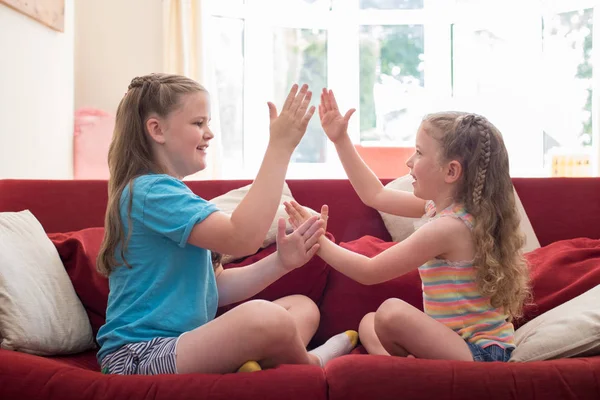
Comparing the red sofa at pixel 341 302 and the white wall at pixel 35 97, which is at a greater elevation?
the white wall at pixel 35 97

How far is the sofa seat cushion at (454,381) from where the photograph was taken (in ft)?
4.42

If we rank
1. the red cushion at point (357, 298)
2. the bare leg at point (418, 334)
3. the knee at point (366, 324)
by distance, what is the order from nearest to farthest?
the bare leg at point (418, 334)
the knee at point (366, 324)
the red cushion at point (357, 298)

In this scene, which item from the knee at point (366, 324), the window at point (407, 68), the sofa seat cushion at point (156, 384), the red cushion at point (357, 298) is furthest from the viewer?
the window at point (407, 68)

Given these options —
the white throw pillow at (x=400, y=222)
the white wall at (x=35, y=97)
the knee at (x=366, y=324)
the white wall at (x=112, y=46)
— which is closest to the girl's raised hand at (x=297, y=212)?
the knee at (x=366, y=324)

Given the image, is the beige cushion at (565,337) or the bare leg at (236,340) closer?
the bare leg at (236,340)

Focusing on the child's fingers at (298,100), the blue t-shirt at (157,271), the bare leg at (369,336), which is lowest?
the bare leg at (369,336)

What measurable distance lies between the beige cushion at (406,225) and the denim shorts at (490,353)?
2.14 feet

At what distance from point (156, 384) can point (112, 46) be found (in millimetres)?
4515

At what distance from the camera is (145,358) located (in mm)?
1428

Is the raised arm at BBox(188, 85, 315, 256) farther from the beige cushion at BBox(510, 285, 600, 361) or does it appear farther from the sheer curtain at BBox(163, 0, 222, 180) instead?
the sheer curtain at BBox(163, 0, 222, 180)

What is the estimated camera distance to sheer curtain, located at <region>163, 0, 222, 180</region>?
17.6 feet

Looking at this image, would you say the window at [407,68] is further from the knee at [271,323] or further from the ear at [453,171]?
the knee at [271,323]

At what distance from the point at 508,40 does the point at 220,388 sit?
518 centimetres

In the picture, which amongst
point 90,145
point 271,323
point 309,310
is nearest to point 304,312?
point 309,310
